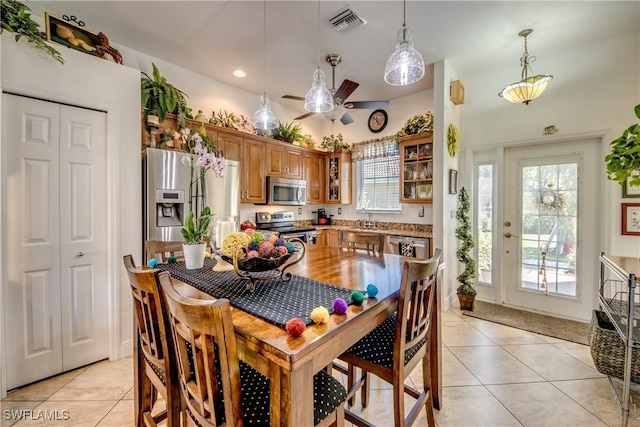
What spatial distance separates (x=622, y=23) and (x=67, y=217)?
5260mm

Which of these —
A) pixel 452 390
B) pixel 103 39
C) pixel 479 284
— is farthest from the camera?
pixel 479 284

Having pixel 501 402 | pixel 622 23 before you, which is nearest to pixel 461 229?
pixel 501 402

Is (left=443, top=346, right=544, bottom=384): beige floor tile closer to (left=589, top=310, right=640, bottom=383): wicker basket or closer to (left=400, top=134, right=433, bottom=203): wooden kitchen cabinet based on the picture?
(left=589, top=310, right=640, bottom=383): wicker basket

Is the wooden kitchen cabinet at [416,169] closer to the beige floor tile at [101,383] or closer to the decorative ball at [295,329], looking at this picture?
the decorative ball at [295,329]

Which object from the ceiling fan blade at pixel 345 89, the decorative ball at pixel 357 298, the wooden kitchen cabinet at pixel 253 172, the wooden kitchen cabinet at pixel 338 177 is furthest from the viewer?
the wooden kitchen cabinet at pixel 338 177

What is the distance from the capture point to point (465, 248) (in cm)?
337

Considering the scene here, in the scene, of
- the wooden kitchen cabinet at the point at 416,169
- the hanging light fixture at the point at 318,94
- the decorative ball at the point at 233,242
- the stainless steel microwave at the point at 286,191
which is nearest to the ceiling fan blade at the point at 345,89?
the hanging light fixture at the point at 318,94

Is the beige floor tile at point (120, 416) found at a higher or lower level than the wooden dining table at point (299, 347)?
lower

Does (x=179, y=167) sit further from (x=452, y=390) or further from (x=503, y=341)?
(x=503, y=341)

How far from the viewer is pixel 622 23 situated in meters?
2.55

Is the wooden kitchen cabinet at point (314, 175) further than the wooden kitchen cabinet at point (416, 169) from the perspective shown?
Yes

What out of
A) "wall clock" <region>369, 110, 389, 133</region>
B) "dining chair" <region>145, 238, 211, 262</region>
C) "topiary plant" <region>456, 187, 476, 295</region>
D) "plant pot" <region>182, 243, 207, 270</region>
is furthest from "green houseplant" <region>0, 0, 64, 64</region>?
"topiary plant" <region>456, 187, 476, 295</region>

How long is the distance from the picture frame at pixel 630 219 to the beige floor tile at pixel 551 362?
146 cm

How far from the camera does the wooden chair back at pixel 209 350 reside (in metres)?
0.76
